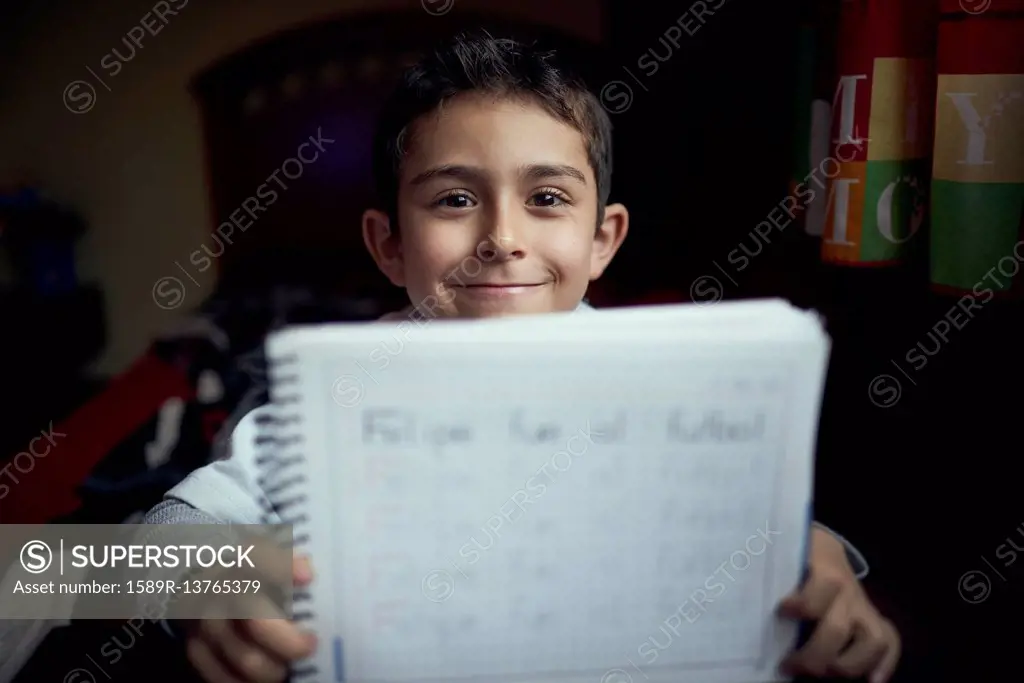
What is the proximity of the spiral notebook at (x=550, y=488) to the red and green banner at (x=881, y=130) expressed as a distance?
1.67 ft

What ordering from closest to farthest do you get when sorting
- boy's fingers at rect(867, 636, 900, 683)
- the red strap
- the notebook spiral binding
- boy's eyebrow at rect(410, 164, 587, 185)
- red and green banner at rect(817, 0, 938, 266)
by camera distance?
the notebook spiral binding
boy's fingers at rect(867, 636, 900, 683)
boy's eyebrow at rect(410, 164, 587, 185)
red and green banner at rect(817, 0, 938, 266)
the red strap

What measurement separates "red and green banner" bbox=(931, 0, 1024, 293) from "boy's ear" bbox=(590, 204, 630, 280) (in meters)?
0.28

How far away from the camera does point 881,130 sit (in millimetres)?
755

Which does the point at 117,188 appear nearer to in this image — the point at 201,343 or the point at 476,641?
the point at 201,343

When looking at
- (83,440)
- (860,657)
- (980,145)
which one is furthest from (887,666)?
(83,440)

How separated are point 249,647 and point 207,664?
4 cm

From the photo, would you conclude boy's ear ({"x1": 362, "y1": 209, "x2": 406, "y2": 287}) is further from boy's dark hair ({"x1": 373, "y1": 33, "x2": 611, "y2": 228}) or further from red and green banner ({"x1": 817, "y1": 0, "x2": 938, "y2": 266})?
red and green banner ({"x1": 817, "y1": 0, "x2": 938, "y2": 266})

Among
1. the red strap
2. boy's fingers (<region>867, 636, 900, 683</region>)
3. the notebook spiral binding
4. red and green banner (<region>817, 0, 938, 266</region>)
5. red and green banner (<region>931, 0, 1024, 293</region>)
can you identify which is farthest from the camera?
the red strap

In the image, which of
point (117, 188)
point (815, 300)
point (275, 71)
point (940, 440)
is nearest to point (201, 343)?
point (117, 188)

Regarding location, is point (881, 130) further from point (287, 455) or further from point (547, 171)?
point (287, 455)

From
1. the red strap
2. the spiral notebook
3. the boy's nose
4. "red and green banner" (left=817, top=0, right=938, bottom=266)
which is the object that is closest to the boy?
the boy's nose

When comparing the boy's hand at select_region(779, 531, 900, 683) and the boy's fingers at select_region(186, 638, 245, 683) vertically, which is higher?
the boy's hand at select_region(779, 531, 900, 683)

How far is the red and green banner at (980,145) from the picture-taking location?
0.63 metres

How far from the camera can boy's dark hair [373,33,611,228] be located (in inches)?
22.8
